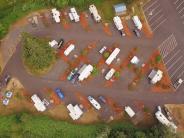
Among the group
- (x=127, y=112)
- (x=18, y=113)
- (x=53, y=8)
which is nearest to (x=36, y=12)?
(x=53, y=8)

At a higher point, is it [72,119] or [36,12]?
[36,12]

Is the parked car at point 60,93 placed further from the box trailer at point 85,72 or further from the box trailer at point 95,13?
the box trailer at point 95,13

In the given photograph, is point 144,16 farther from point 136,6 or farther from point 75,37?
point 75,37

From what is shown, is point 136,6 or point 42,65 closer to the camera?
point 42,65

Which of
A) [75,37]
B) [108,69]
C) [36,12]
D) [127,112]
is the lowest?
[127,112]

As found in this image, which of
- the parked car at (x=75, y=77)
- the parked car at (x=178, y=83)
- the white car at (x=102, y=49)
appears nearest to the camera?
the parked car at (x=75, y=77)

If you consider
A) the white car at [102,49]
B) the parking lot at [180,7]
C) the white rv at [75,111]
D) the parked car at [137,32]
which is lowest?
the white rv at [75,111]

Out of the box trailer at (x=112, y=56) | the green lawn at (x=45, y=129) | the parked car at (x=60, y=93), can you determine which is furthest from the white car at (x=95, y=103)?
the box trailer at (x=112, y=56)

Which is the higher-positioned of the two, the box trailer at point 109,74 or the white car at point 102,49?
the white car at point 102,49
